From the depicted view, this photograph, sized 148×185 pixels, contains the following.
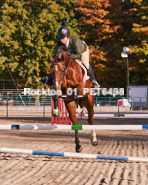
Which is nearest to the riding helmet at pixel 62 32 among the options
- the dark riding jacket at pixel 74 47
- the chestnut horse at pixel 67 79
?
the dark riding jacket at pixel 74 47

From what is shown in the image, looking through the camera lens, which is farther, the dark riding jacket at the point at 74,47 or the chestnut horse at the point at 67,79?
the dark riding jacket at the point at 74,47

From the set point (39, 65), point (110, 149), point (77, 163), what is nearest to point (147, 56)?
point (39, 65)

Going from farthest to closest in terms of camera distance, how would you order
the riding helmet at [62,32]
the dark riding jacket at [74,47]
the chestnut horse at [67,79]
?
the dark riding jacket at [74,47], the riding helmet at [62,32], the chestnut horse at [67,79]

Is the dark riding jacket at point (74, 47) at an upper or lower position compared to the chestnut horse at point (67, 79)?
upper

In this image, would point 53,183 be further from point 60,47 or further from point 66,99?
point 60,47

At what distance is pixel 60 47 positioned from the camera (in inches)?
273

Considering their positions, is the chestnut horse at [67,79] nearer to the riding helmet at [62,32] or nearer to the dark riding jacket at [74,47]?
the dark riding jacket at [74,47]

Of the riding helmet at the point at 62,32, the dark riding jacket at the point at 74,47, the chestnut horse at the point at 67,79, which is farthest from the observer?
the dark riding jacket at the point at 74,47

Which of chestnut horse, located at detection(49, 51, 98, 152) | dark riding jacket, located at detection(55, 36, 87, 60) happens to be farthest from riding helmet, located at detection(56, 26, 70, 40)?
chestnut horse, located at detection(49, 51, 98, 152)

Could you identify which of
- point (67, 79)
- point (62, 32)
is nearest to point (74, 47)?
point (62, 32)

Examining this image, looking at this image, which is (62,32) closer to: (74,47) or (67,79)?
(74,47)

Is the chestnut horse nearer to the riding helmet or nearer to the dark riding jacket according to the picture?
the dark riding jacket

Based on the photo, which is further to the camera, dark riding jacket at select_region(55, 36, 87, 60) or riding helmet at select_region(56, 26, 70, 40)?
dark riding jacket at select_region(55, 36, 87, 60)

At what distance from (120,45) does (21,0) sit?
1169 centimetres
